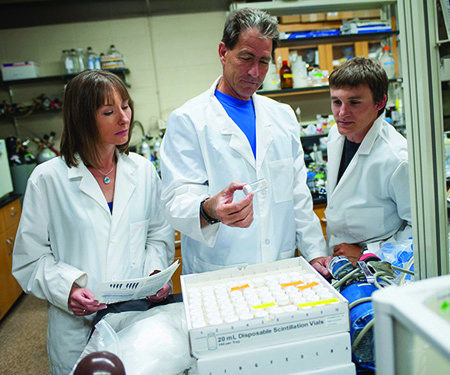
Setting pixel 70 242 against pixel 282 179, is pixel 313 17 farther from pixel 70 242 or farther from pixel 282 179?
pixel 70 242

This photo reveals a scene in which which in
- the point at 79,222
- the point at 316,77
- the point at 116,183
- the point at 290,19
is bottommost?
the point at 79,222

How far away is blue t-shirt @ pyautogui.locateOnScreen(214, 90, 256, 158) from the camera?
154 centimetres

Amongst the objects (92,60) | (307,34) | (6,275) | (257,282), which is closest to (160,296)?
(257,282)

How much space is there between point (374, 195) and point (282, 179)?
371mm

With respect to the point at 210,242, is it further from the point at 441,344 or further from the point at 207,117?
the point at 441,344

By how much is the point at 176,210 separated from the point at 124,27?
3.40m

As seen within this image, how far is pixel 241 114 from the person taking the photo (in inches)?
61.4

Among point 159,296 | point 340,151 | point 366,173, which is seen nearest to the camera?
point 159,296

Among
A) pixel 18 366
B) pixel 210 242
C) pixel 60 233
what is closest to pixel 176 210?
pixel 210 242

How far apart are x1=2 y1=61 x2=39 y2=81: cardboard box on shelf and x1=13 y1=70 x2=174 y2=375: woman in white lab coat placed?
2834mm

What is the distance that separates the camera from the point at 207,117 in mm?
1479

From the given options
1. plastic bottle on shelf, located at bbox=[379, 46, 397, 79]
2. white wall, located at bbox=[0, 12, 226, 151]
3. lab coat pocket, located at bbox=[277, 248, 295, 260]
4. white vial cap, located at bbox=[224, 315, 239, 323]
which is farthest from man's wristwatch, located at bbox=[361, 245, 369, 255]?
white wall, located at bbox=[0, 12, 226, 151]

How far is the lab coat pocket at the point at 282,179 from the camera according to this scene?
1.51 metres

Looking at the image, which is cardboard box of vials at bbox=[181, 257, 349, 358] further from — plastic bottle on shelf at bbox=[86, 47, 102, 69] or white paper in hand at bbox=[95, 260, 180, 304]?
plastic bottle on shelf at bbox=[86, 47, 102, 69]
